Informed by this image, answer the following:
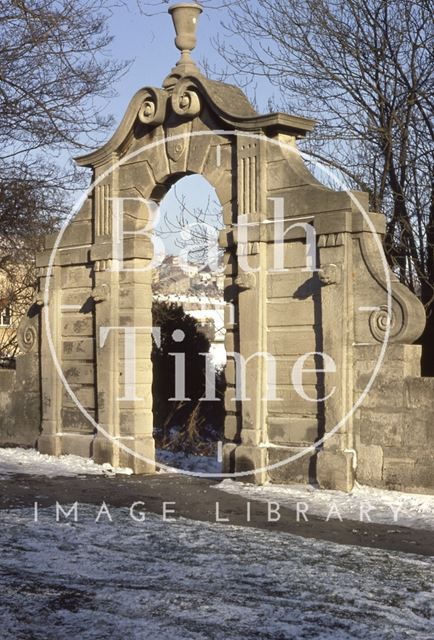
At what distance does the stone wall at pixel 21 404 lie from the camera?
Result: 15.8 m

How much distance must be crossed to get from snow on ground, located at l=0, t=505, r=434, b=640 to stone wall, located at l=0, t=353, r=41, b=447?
5869 mm

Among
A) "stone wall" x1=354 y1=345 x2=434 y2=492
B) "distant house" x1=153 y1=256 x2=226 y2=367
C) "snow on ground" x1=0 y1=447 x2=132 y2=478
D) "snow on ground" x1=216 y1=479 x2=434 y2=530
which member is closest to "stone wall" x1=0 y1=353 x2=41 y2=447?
"snow on ground" x1=0 y1=447 x2=132 y2=478

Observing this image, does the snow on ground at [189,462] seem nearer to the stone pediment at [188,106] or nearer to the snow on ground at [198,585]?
the stone pediment at [188,106]

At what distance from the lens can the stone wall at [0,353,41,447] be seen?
15.8 m

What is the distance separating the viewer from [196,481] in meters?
13.0

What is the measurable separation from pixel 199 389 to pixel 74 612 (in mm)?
14532

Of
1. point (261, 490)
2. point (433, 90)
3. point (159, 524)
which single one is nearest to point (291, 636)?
point (159, 524)

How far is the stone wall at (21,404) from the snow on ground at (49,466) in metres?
0.44

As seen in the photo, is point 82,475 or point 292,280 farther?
point 82,475

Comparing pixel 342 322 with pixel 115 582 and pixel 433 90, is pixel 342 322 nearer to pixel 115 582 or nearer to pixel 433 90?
pixel 115 582

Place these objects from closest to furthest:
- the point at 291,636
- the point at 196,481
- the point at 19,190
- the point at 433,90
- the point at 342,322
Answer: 1. the point at 291,636
2. the point at 342,322
3. the point at 196,481
4. the point at 433,90
5. the point at 19,190

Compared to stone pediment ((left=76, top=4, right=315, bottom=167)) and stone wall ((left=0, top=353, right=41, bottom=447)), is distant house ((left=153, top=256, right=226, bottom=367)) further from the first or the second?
stone pediment ((left=76, top=4, right=315, bottom=167))

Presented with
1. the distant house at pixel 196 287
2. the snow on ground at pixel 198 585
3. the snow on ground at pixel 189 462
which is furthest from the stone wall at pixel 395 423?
the distant house at pixel 196 287

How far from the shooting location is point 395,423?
11.4m
